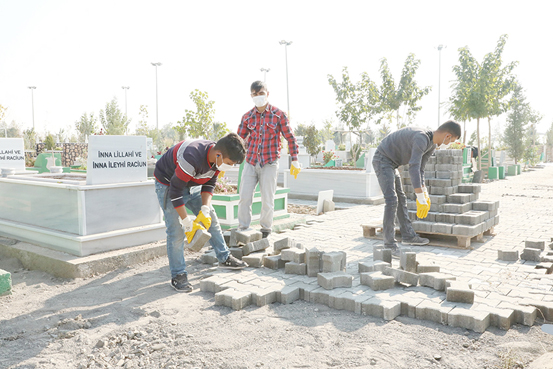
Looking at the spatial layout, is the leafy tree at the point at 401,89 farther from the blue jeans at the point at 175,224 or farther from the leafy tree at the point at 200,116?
the blue jeans at the point at 175,224

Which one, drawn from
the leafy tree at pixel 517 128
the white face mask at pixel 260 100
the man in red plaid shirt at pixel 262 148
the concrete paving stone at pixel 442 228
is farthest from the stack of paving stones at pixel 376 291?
the leafy tree at pixel 517 128

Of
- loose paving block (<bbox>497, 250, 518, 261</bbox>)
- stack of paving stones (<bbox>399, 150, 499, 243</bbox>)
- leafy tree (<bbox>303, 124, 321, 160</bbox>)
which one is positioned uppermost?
leafy tree (<bbox>303, 124, 321, 160</bbox>)

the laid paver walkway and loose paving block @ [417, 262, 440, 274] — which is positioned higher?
loose paving block @ [417, 262, 440, 274]

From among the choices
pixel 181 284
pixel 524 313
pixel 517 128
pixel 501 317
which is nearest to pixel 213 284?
pixel 181 284

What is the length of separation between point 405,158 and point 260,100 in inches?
80.9

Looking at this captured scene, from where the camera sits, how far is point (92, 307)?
3.80 m

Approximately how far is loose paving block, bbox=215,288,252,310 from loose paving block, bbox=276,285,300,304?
283mm

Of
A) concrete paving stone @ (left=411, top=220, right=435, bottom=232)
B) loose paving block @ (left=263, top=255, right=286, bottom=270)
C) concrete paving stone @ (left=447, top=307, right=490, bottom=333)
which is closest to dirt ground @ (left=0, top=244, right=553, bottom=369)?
concrete paving stone @ (left=447, top=307, right=490, bottom=333)

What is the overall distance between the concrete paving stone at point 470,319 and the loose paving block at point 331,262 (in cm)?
123

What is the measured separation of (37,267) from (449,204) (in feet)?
18.4

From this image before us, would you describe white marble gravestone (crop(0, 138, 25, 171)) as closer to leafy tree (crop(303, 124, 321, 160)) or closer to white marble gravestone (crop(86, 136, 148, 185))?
white marble gravestone (crop(86, 136, 148, 185))

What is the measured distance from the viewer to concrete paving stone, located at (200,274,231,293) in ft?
13.5

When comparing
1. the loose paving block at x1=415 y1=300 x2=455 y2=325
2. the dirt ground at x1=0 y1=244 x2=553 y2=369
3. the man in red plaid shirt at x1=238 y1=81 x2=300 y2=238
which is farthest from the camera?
the man in red plaid shirt at x1=238 y1=81 x2=300 y2=238

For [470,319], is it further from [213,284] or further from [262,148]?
[262,148]
